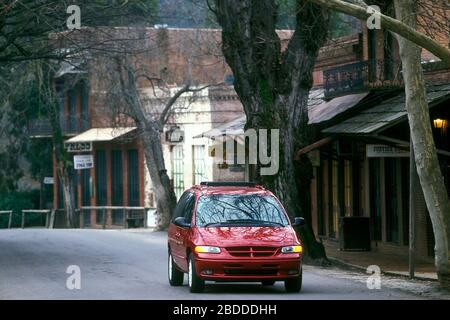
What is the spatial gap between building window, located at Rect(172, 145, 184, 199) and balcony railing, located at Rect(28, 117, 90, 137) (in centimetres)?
844

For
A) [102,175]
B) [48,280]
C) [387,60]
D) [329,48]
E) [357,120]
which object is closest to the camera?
[48,280]

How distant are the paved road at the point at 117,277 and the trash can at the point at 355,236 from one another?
4.77 metres

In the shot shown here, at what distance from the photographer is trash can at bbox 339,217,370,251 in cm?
3028

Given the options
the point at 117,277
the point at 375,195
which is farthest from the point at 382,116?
the point at 117,277

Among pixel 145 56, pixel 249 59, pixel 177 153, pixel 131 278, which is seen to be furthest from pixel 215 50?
pixel 131 278

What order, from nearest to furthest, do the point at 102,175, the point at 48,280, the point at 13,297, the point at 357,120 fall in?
the point at 13,297, the point at 48,280, the point at 357,120, the point at 102,175

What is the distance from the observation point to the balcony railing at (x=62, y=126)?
56625mm

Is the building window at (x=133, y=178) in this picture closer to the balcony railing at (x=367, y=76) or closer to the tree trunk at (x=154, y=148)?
the tree trunk at (x=154, y=148)

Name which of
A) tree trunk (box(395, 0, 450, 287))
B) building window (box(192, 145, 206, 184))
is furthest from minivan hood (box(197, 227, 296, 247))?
building window (box(192, 145, 206, 184))

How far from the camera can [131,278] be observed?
21.3 m

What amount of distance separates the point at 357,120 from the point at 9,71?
19.5m

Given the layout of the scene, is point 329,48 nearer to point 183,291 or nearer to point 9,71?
point 9,71

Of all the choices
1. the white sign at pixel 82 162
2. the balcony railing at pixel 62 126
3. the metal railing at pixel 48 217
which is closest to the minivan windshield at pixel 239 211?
the white sign at pixel 82 162

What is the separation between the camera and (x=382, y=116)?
2636 centimetres
